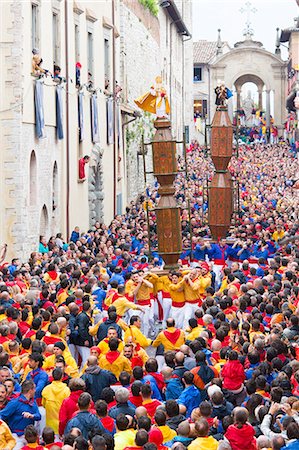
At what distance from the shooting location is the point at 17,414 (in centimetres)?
1164

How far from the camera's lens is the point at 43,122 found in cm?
2761

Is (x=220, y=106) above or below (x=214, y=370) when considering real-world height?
above

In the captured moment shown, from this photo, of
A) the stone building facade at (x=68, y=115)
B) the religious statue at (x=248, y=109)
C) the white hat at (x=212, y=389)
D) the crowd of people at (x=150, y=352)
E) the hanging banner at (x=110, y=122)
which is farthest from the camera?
the religious statue at (x=248, y=109)

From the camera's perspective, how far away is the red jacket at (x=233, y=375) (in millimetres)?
13062

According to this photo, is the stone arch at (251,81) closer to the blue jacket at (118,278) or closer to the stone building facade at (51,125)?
the stone building facade at (51,125)

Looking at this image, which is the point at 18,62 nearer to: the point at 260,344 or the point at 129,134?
the point at 260,344

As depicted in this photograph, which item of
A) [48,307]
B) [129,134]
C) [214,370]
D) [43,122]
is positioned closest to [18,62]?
[43,122]

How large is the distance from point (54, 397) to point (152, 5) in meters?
41.6

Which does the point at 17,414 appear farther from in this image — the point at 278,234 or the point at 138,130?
the point at 138,130

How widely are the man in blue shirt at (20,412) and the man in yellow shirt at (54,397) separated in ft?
2.36

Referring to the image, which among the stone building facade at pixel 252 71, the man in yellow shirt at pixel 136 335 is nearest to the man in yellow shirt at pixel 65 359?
the man in yellow shirt at pixel 136 335

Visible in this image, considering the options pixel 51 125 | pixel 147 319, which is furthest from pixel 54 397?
pixel 51 125

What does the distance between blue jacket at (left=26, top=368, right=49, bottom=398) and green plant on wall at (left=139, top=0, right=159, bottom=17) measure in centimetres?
3725

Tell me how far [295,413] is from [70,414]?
245 cm
